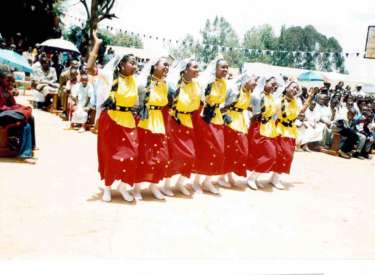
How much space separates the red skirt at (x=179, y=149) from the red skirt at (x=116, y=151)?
677 millimetres

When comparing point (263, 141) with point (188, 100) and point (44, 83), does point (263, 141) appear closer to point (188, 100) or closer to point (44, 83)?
point (188, 100)

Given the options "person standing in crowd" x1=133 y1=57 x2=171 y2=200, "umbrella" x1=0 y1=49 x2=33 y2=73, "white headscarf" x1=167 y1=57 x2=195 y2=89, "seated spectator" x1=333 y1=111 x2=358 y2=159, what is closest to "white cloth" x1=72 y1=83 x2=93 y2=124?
"umbrella" x1=0 y1=49 x2=33 y2=73

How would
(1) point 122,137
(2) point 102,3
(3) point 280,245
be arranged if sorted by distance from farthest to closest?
1. (2) point 102,3
2. (1) point 122,137
3. (3) point 280,245

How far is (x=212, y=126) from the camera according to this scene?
21.4ft

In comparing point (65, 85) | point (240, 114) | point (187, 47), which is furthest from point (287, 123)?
point (187, 47)

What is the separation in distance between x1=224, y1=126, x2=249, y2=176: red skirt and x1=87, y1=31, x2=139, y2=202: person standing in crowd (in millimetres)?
1768

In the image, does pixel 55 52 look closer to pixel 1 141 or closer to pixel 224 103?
pixel 1 141

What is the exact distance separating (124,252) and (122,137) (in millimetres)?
1789

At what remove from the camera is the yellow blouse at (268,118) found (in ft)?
23.3

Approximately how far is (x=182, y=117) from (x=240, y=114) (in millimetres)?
1149

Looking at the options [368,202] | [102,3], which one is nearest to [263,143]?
[368,202]

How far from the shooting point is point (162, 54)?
6098 millimetres

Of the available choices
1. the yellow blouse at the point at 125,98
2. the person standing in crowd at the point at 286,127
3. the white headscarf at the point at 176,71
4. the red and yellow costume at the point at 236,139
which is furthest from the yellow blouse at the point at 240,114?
the yellow blouse at the point at 125,98

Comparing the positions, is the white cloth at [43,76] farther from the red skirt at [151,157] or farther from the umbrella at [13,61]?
the red skirt at [151,157]
